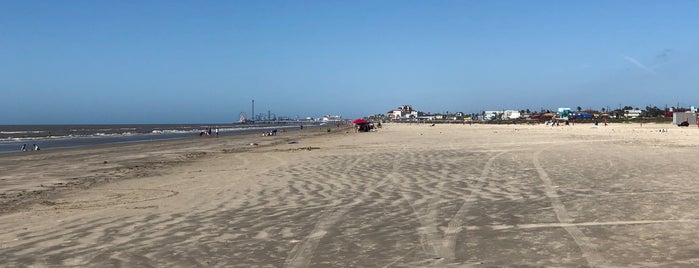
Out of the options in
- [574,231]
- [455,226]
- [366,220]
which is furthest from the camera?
[366,220]

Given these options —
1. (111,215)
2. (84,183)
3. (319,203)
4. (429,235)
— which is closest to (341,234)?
(429,235)

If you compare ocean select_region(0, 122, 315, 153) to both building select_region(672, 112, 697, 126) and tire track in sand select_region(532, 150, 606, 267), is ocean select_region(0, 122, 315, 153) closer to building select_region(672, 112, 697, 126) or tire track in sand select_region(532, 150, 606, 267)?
tire track in sand select_region(532, 150, 606, 267)

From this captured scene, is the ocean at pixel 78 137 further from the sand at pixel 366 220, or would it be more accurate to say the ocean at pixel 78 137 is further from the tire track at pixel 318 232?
the tire track at pixel 318 232

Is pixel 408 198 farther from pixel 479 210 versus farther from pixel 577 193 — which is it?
pixel 577 193

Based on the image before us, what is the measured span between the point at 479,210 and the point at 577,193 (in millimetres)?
2780

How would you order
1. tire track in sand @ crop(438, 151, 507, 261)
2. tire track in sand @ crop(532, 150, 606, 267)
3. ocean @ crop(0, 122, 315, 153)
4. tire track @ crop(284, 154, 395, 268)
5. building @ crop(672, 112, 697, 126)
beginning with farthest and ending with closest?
building @ crop(672, 112, 697, 126) < ocean @ crop(0, 122, 315, 153) < tire track in sand @ crop(438, 151, 507, 261) < tire track @ crop(284, 154, 395, 268) < tire track in sand @ crop(532, 150, 606, 267)

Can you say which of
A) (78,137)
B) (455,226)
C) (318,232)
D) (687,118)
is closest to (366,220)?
(318,232)

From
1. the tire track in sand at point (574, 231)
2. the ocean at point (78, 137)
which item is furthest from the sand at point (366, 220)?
the ocean at point (78, 137)

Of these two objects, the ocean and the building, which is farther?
the building

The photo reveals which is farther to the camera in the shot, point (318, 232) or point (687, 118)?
point (687, 118)

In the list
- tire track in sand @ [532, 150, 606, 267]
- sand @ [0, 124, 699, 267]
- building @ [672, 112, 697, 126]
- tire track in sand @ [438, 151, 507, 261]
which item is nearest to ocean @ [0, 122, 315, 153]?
sand @ [0, 124, 699, 267]

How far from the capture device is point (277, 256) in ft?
16.8

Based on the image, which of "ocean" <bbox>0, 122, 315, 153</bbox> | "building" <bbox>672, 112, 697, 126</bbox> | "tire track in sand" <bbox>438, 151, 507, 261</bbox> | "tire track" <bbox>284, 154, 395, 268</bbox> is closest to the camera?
"tire track" <bbox>284, 154, 395, 268</bbox>

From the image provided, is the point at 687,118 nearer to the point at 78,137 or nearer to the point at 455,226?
the point at 455,226
